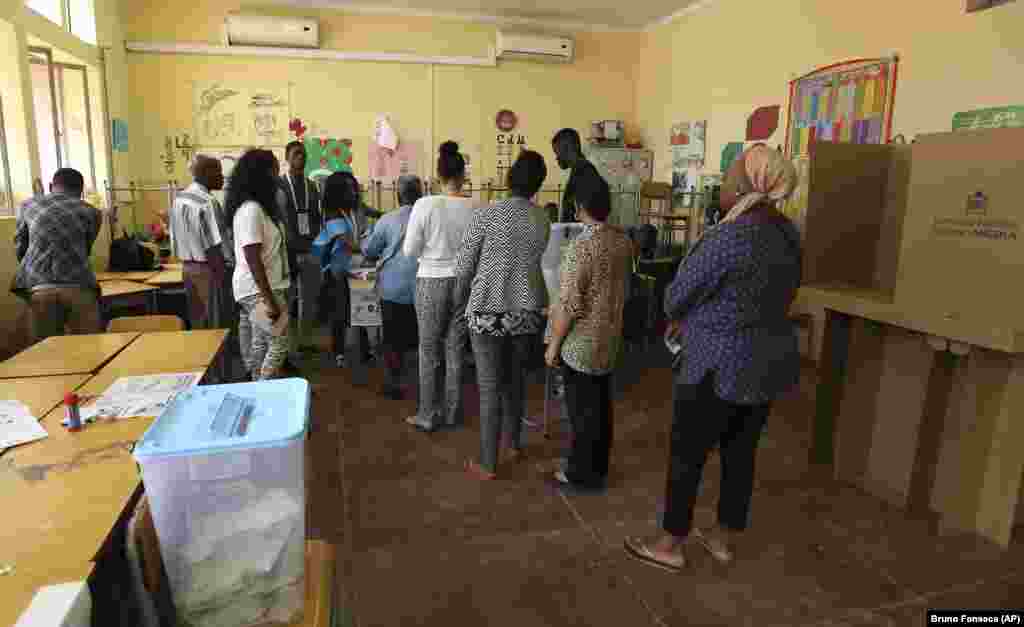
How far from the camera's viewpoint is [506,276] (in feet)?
8.99

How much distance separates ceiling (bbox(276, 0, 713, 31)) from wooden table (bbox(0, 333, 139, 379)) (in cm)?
517

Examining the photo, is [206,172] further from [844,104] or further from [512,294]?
[844,104]

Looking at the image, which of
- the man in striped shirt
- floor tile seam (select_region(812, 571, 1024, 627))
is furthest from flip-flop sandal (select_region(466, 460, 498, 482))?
the man in striped shirt

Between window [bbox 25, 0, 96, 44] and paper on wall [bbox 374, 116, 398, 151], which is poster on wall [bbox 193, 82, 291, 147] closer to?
paper on wall [bbox 374, 116, 398, 151]

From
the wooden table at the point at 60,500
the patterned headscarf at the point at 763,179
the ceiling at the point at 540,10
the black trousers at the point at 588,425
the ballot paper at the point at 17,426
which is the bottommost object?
the black trousers at the point at 588,425

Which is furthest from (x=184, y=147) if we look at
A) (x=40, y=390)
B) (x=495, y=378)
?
(x=495, y=378)

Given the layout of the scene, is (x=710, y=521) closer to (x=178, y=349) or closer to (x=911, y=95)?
(x=178, y=349)

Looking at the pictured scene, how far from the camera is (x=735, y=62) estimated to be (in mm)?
6062

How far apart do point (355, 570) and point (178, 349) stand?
50.0 inches

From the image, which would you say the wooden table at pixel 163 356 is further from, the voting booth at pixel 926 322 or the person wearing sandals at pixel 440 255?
the voting booth at pixel 926 322

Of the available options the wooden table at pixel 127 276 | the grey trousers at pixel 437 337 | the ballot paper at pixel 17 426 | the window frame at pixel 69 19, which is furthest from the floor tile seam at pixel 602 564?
the window frame at pixel 69 19

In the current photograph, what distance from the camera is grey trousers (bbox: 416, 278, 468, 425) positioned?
325 cm

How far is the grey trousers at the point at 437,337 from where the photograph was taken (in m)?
3.25

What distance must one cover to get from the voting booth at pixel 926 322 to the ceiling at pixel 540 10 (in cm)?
430
